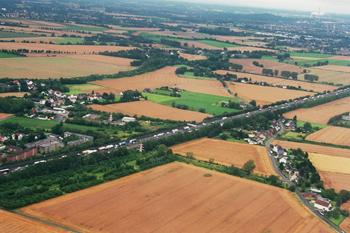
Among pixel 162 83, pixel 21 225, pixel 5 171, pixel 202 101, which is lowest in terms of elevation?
pixel 162 83

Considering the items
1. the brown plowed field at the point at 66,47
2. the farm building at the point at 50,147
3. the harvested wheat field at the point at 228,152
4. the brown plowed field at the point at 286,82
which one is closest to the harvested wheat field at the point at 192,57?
the brown plowed field at the point at 286,82

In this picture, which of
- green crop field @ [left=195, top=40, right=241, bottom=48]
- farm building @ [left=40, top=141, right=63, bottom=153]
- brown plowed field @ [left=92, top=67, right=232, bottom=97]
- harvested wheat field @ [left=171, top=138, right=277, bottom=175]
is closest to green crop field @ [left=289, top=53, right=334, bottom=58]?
green crop field @ [left=195, top=40, right=241, bottom=48]

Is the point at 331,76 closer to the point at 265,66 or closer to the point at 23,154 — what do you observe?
the point at 265,66

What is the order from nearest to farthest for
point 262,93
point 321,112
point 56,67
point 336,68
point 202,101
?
point 321,112
point 202,101
point 262,93
point 56,67
point 336,68

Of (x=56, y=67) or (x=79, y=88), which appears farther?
(x=56, y=67)

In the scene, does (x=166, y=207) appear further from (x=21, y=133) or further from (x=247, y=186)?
(x=21, y=133)

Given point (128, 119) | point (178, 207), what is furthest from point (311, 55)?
point (178, 207)

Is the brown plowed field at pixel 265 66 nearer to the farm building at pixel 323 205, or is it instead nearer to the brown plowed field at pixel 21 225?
the farm building at pixel 323 205
